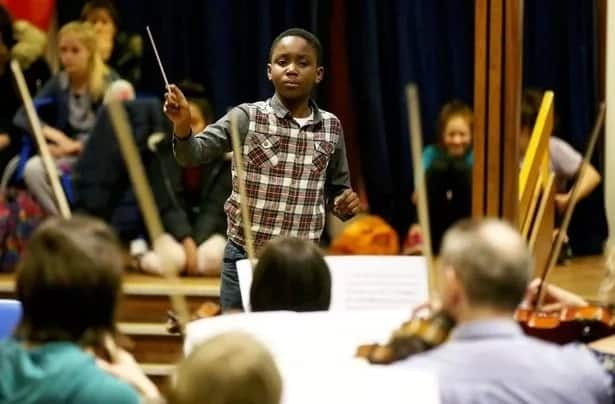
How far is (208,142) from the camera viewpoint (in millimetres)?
2975

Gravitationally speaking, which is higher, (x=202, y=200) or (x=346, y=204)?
(x=346, y=204)

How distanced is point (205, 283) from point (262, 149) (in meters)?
1.68

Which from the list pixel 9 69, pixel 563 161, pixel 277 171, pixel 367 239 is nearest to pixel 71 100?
pixel 9 69

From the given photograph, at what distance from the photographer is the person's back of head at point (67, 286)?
1.67 meters

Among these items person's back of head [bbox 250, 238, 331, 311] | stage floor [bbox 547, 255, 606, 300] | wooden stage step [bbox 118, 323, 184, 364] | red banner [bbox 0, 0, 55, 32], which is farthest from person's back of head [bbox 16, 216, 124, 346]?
red banner [bbox 0, 0, 55, 32]

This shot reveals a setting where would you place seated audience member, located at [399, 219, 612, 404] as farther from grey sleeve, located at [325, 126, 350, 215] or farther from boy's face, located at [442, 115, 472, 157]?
boy's face, located at [442, 115, 472, 157]

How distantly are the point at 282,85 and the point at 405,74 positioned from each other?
2488mm

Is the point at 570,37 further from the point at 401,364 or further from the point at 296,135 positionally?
the point at 401,364

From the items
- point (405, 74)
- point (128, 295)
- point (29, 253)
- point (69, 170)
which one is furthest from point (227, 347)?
point (405, 74)

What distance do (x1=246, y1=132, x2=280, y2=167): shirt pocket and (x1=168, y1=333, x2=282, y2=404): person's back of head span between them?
1573 mm

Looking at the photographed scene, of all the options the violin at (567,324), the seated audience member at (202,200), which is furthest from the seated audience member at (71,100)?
the violin at (567,324)

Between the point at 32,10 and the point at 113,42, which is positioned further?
the point at 32,10

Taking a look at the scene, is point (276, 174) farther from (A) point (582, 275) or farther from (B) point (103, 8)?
(B) point (103, 8)

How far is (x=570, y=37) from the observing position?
5492 millimetres
